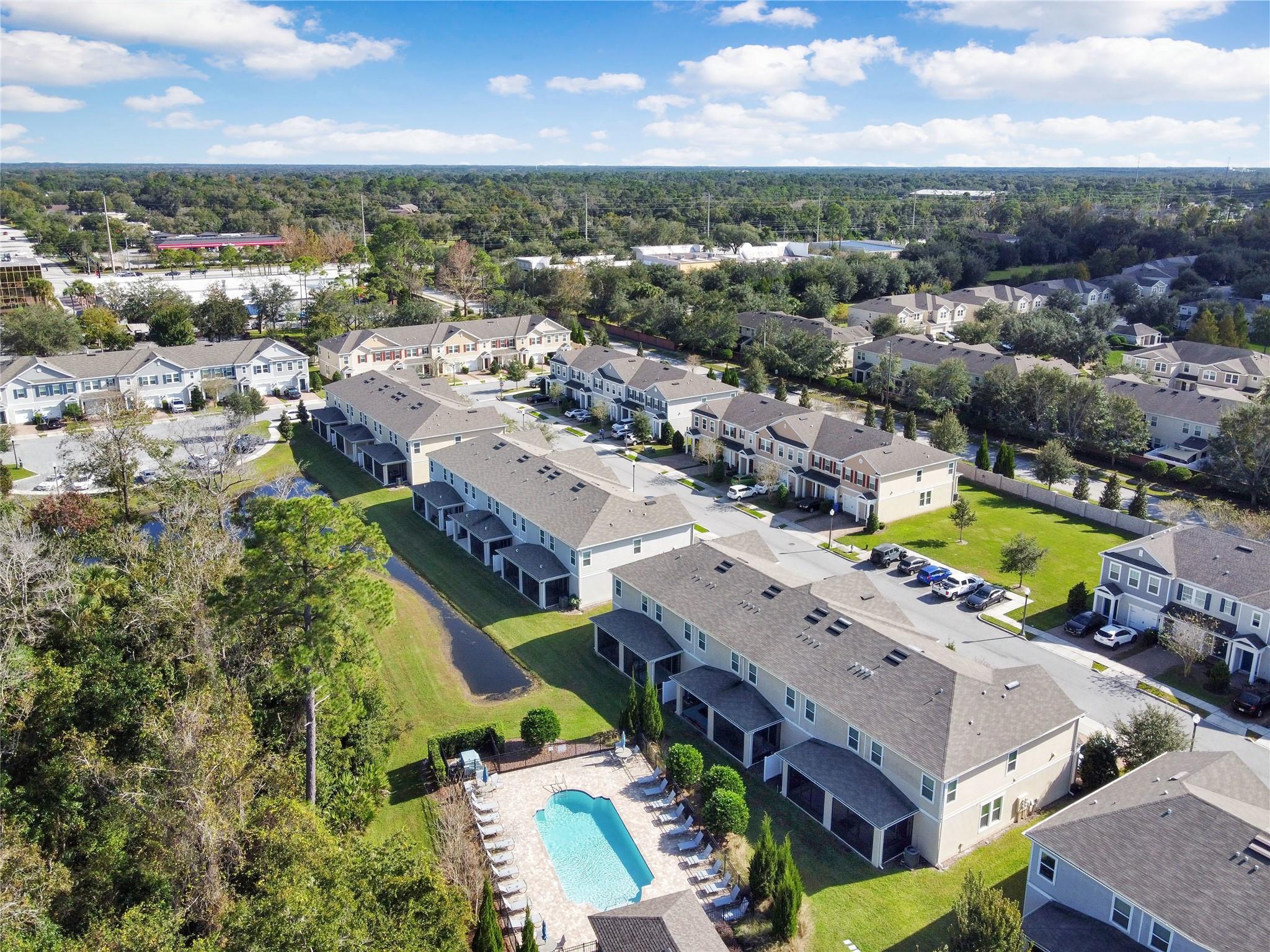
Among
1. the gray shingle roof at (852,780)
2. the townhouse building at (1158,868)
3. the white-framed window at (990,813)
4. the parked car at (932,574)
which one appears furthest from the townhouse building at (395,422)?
the townhouse building at (1158,868)

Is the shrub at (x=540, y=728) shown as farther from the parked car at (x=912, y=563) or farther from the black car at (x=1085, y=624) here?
the black car at (x=1085, y=624)

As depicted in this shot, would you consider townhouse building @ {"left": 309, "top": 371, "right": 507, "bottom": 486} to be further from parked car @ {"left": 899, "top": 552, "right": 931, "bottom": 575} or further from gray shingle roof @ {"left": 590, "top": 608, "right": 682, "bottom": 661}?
parked car @ {"left": 899, "top": 552, "right": 931, "bottom": 575}

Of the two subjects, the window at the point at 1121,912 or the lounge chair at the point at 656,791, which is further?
the lounge chair at the point at 656,791

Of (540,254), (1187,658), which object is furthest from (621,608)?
(540,254)

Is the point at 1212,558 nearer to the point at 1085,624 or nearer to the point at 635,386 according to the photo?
the point at 1085,624

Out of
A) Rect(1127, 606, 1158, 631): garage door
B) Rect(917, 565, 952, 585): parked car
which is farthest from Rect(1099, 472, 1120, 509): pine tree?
Rect(917, 565, 952, 585): parked car
